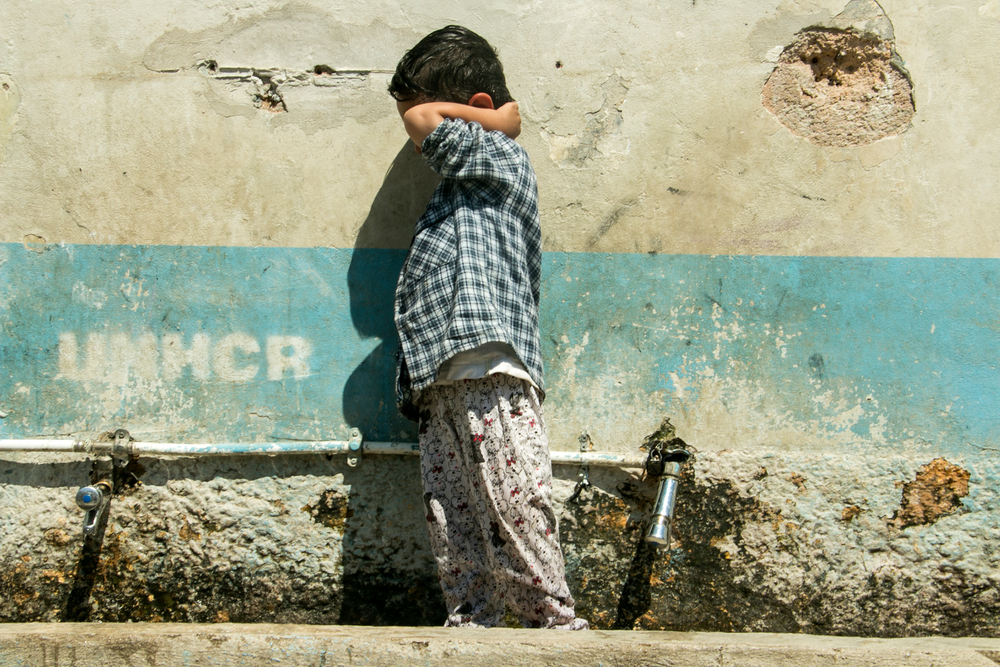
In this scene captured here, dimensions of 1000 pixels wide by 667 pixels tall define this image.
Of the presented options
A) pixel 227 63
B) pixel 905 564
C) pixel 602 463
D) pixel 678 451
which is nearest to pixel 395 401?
pixel 602 463

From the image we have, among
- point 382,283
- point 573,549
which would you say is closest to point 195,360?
point 382,283

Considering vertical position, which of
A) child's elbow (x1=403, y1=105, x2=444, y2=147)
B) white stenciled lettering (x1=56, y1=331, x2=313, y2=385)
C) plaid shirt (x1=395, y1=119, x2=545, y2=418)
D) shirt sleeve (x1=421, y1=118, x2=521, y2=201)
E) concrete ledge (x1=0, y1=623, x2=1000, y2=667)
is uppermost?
child's elbow (x1=403, y1=105, x2=444, y2=147)

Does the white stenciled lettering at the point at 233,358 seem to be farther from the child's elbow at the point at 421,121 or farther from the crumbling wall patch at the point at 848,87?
the crumbling wall patch at the point at 848,87

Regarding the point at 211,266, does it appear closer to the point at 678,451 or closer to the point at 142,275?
the point at 142,275

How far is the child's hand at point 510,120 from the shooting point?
2.04 metres

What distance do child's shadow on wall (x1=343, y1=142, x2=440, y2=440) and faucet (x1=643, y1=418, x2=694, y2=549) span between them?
666 mm

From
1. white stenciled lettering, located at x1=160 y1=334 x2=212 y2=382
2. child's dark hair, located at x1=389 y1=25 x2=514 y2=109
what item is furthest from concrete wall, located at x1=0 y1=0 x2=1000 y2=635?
child's dark hair, located at x1=389 y1=25 x2=514 y2=109

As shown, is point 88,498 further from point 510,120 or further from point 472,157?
point 510,120

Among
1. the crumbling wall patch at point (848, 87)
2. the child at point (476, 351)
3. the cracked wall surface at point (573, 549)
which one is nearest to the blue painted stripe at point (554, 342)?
the cracked wall surface at point (573, 549)

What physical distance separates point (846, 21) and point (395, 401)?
170 cm

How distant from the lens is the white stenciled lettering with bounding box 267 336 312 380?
7.27 ft

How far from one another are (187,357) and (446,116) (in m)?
1.01

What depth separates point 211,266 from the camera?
7.37 ft

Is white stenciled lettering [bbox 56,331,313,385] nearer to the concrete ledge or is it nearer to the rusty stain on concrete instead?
the concrete ledge
